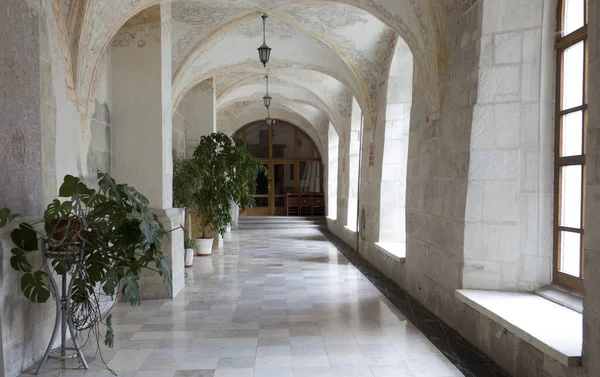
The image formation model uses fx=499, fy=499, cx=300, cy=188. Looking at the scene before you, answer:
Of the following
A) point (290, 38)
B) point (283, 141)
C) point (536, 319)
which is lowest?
point (536, 319)

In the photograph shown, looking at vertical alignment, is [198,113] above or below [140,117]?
above

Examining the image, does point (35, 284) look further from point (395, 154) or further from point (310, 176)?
point (310, 176)

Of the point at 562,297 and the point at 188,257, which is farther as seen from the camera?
the point at 188,257

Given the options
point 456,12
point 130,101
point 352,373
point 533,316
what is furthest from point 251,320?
point 456,12

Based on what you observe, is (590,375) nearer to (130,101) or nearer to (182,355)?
(182,355)

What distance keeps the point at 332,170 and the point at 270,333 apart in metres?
10.6

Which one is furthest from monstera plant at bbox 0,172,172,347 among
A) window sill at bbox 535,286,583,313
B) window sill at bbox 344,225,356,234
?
window sill at bbox 344,225,356,234

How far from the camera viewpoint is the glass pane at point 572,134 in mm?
3234

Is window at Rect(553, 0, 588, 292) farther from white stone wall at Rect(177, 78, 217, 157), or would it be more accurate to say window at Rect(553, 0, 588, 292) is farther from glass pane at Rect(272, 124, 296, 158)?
glass pane at Rect(272, 124, 296, 158)

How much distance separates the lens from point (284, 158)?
57.6 feet

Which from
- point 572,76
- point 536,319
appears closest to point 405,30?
point 572,76

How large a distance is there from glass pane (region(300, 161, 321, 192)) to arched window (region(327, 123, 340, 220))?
289 centimetres

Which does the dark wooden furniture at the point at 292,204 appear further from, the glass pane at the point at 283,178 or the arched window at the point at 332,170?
the arched window at the point at 332,170


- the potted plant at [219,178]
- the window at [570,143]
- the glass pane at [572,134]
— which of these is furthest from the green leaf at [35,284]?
the potted plant at [219,178]
